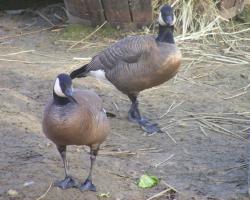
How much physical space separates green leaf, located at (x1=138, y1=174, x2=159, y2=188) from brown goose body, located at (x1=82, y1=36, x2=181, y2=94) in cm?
109

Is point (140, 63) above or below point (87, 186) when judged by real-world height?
above

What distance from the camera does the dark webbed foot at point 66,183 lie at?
12.6ft

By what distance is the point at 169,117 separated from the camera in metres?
5.20

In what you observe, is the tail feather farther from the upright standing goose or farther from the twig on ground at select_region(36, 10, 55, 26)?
the twig on ground at select_region(36, 10, 55, 26)

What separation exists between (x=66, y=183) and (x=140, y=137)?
3.84ft

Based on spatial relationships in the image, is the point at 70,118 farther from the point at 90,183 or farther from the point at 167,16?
the point at 167,16

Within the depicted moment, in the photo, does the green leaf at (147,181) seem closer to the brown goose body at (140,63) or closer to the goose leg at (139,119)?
the goose leg at (139,119)

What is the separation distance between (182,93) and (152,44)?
0.87 metres

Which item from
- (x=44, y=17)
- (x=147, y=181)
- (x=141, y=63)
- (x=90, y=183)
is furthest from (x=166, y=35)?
(x=44, y=17)

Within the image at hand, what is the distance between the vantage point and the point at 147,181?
13.1 feet

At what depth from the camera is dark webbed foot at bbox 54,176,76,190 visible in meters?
3.85

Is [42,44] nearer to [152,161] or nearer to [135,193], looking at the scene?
[152,161]

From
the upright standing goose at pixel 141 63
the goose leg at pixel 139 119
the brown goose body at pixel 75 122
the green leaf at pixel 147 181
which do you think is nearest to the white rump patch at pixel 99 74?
the upright standing goose at pixel 141 63

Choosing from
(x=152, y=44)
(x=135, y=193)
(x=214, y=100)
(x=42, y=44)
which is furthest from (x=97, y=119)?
(x=42, y=44)
